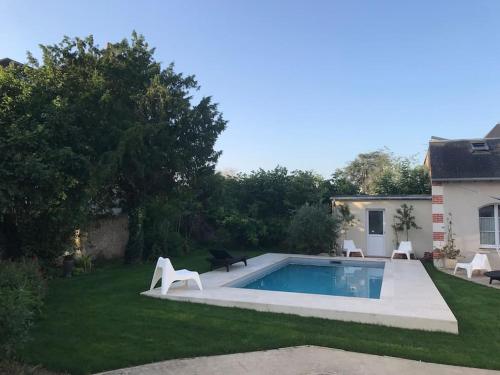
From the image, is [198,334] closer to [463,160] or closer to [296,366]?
[296,366]

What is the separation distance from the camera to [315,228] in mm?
16719

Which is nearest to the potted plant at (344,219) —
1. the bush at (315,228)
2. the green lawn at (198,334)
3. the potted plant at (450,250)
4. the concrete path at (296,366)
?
the bush at (315,228)

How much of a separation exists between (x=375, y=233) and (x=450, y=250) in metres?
4.67

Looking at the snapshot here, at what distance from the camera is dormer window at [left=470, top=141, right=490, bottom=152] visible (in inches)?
573

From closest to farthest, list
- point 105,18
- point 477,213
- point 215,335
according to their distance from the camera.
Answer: point 215,335
point 105,18
point 477,213

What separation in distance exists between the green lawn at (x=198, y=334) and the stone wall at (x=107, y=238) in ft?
18.0

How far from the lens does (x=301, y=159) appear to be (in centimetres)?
2966

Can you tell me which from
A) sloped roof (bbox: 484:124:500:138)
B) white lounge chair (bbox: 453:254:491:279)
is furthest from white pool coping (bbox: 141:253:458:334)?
sloped roof (bbox: 484:124:500:138)

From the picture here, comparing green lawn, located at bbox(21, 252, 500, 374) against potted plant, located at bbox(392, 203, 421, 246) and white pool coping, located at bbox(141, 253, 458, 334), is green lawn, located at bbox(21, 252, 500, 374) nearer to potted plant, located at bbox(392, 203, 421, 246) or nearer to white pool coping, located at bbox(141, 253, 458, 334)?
white pool coping, located at bbox(141, 253, 458, 334)

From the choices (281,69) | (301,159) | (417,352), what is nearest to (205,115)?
(281,69)

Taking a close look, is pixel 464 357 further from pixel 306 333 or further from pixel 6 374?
pixel 6 374

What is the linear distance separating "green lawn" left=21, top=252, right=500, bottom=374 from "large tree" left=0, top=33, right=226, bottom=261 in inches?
113

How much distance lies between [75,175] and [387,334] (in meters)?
8.06

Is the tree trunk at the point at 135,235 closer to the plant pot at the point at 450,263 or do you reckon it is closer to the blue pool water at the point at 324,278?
the blue pool water at the point at 324,278
